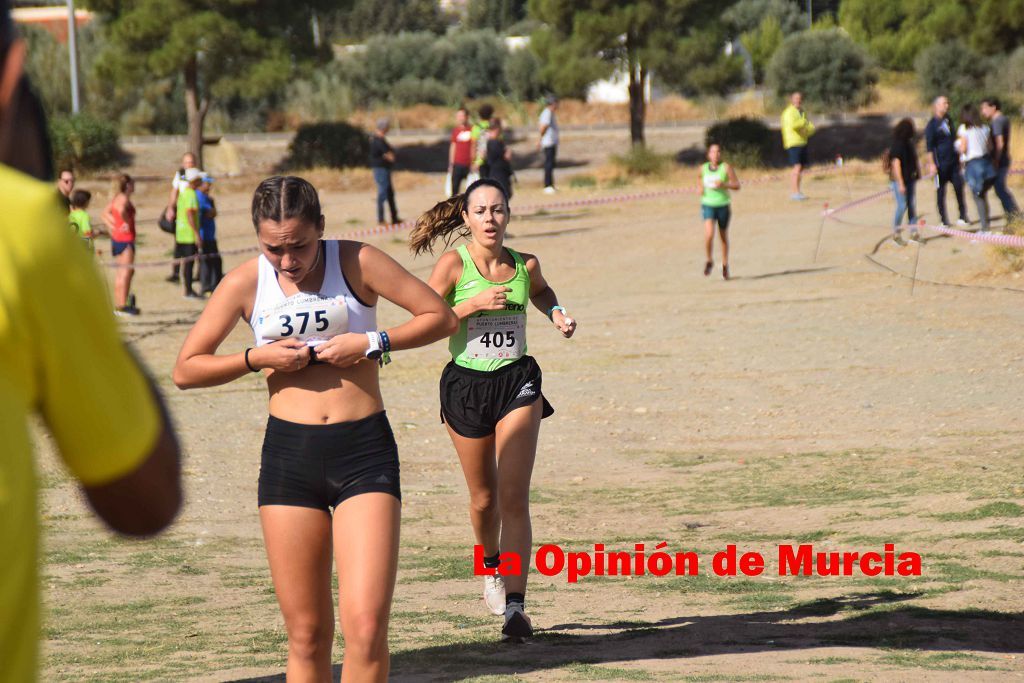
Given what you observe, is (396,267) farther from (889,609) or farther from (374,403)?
(889,609)

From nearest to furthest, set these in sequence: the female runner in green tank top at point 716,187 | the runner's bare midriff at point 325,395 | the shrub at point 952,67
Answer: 1. the runner's bare midriff at point 325,395
2. the female runner in green tank top at point 716,187
3. the shrub at point 952,67

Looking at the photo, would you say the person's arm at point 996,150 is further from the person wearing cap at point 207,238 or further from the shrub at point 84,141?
the shrub at point 84,141

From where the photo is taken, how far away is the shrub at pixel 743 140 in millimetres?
33406

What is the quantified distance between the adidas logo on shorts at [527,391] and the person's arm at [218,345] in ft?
6.46

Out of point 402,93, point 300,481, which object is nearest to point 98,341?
point 300,481

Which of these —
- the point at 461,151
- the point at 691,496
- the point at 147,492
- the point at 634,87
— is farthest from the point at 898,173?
the point at 147,492

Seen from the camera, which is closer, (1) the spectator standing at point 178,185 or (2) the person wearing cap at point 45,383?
(2) the person wearing cap at point 45,383

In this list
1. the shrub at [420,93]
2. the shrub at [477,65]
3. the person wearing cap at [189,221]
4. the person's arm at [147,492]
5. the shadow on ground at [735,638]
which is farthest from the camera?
the shrub at [477,65]

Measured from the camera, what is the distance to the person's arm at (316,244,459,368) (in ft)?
15.8

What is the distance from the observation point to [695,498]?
9789mm

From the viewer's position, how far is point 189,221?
58.4ft

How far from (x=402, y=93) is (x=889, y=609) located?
44.7m

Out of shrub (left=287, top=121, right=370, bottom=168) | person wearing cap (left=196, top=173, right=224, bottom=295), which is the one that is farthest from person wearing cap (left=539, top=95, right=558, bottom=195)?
person wearing cap (left=196, top=173, right=224, bottom=295)

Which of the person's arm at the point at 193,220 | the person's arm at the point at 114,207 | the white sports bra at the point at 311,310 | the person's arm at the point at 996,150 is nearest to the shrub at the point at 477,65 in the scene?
the person's arm at the point at 996,150
